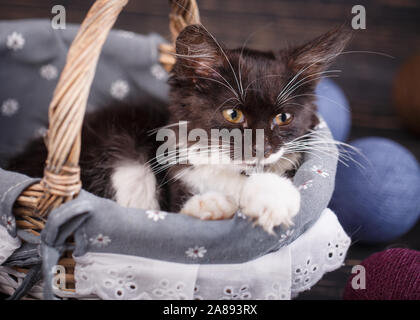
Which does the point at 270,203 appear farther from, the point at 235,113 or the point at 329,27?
the point at 329,27

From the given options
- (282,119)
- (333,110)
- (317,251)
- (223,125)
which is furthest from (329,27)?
(317,251)

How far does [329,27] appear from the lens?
2.66 meters

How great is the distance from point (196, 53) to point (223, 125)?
0.70 feet

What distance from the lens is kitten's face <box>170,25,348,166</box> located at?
1.10 metres

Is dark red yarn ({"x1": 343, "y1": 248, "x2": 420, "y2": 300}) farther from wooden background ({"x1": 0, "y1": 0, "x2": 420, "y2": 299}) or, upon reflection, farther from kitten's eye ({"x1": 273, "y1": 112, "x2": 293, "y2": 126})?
wooden background ({"x1": 0, "y1": 0, "x2": 420, "y2": 299})

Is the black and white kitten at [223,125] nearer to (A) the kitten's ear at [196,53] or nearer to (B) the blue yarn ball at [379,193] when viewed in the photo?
(A) the kitten's ear at [196,53]

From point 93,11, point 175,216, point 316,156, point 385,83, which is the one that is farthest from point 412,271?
point 385,83

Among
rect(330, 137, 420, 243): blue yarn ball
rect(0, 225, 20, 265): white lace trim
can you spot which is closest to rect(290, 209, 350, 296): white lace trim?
rect(330, 137, 420, 243): blue yarn ball

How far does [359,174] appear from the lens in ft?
4.83

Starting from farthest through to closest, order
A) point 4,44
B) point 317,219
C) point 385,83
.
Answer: point 385,83
point 4,44
point 317,219

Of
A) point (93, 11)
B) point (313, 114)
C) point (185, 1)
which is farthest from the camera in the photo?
point (185, 1)

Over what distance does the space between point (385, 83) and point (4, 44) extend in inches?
95.3
